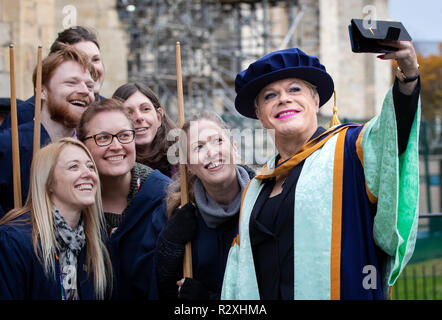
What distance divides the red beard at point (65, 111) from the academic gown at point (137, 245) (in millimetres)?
647

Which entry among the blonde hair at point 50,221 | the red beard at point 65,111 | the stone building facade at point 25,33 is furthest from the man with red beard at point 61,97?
the stone building facade at point 25,33

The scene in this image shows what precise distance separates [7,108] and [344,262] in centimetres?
304

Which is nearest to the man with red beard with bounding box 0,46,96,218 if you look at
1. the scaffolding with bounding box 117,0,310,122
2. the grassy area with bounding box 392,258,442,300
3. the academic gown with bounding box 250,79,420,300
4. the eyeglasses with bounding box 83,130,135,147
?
the eyeglasses with bounding box 83,130,135,147

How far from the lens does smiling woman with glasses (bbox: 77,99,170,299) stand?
304cm

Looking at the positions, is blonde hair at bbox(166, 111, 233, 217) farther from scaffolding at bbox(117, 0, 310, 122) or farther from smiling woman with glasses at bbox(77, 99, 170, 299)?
scaffolding at bbox(117, 0, 310, 122)

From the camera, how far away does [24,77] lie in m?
6.66

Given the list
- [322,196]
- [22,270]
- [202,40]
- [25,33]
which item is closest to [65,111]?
[22,270]

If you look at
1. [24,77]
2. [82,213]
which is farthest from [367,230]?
[24,77]

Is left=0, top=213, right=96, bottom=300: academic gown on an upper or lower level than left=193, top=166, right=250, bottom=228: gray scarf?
lower

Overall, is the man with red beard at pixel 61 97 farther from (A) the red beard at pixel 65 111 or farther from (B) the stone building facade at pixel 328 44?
(B) the stone building facade at pixel 328 44

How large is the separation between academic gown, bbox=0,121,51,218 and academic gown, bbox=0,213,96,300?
57 centimetres

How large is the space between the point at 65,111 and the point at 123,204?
2.24ft

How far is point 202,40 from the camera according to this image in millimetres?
16234
